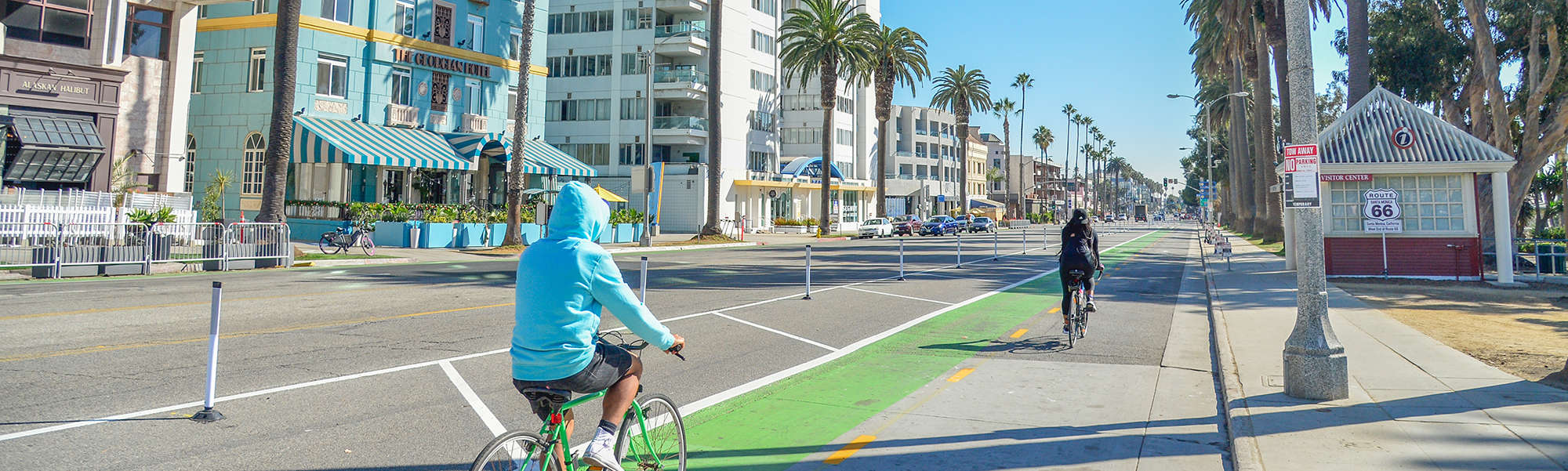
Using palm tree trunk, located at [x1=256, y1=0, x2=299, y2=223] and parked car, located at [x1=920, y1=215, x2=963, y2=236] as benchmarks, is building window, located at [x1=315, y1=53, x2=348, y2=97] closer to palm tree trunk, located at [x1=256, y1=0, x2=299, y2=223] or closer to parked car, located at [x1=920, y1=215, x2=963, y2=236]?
palm tree trunk, located at [x1=256, y1=0, x2=299, y2=223]

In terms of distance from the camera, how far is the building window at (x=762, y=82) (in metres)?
61.3

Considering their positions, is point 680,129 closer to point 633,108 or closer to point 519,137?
point 633,108

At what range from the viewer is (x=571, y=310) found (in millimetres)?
3496

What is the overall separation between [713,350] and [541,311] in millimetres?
6051

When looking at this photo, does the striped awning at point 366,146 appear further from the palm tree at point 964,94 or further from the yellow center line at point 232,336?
the palm tree at point 964,94

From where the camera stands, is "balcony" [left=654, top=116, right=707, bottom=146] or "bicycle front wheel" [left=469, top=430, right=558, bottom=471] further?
"balcony" [left=654, top=116, right=707, bottom=146]

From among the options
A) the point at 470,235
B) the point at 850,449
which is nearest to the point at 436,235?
the point at 470,235

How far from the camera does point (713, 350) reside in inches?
373

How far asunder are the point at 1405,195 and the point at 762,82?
4707cm

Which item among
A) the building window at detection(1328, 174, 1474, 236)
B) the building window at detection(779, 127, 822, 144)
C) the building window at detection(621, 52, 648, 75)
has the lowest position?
the building window at detection(1328, 174, 1474, 236)

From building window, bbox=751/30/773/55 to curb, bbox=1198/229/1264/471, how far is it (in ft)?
169

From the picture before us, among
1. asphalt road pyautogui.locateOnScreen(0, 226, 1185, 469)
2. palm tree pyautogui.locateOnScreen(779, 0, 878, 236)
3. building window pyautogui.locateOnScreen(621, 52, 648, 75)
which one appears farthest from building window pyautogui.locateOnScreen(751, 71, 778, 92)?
asphalt road pyautogui.locateOnScreen(0, 226, 1185, 469)

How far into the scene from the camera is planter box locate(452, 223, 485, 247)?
3099cm

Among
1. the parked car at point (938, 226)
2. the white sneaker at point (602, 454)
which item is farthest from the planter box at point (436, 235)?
the parked car at point (938, 226)
